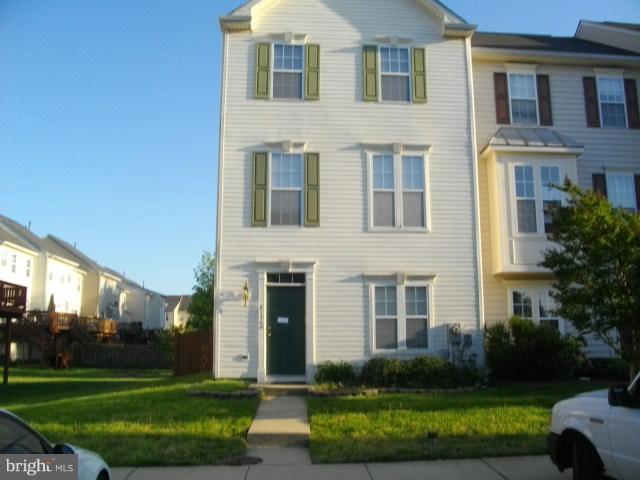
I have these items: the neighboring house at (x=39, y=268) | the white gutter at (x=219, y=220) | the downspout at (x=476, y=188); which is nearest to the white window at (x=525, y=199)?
the downspout at (x=476, y=188)

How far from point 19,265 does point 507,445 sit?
3580 centimetres

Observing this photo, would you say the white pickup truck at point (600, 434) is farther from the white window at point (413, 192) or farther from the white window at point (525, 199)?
the white window at point (525, 199)

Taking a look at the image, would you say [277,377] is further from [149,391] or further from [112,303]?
[112,303]

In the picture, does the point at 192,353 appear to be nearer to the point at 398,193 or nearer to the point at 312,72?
the point at 398,193

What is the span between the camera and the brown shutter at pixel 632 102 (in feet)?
57.4

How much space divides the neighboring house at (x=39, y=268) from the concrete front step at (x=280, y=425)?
2949cm

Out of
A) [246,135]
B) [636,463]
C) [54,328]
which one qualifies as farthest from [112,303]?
[636,463]

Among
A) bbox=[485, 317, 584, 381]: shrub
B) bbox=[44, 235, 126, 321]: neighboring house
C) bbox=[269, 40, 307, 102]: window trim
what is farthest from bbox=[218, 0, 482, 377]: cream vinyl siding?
bbox=[44, 235, 126, 321]: neighboring house

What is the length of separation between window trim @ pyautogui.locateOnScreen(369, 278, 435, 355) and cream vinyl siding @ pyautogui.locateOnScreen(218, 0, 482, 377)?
12cm

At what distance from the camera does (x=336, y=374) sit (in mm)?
14031

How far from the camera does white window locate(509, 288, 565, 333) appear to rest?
16188 millimetres

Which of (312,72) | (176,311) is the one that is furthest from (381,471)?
(176,311)

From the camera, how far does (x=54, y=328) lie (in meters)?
33.3

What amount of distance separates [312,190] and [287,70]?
3224mm
